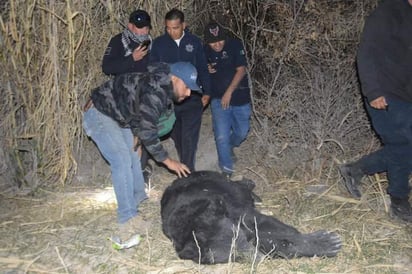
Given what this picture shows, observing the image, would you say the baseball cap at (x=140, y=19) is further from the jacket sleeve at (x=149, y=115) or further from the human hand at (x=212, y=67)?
the jacket sleeve at (x=149, y=115)

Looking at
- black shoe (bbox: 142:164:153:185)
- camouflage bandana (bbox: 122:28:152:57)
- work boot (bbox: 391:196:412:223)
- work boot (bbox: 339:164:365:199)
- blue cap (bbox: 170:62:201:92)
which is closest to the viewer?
blue cap (bbox: 170:62:201:92)

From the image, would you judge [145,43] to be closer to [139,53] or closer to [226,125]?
[139,53]

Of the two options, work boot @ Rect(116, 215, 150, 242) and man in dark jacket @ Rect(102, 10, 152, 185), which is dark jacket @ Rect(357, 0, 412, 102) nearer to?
man in dark jacket @ Rect(102, 10, 152, 185)

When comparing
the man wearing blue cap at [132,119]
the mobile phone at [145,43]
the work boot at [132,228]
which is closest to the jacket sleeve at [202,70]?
the mobile phone at [145,43]

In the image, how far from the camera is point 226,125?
5785 millimetres

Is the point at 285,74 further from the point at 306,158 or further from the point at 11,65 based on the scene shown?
the point at 11,65

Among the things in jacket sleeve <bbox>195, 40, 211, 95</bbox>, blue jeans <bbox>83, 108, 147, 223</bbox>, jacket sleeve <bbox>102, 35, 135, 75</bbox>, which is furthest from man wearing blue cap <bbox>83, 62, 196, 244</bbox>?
jacket sleeve <bbox>195, 40, 211, 95</bbox>

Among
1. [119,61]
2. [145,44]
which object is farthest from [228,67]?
[119,61]

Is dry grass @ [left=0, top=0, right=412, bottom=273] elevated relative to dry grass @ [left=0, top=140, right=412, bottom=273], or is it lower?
elevated

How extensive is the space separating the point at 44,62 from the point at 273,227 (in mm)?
3290

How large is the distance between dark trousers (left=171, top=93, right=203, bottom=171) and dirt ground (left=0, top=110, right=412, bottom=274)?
23.8 inches

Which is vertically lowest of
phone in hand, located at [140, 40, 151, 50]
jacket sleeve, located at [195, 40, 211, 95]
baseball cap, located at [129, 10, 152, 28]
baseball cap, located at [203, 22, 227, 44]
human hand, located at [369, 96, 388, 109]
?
human hand, located at [369, 96, 388, 109]

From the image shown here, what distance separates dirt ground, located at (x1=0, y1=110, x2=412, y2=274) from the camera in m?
4.07

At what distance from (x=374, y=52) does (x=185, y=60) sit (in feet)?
6.81
